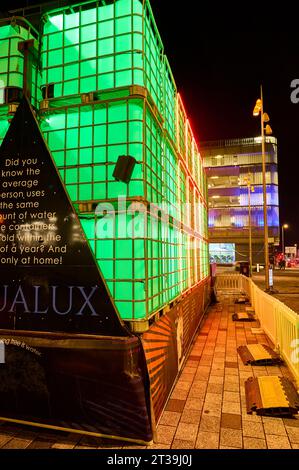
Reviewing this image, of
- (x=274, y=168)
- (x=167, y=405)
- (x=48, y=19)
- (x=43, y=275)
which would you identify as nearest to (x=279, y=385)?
(x=167, y=405)

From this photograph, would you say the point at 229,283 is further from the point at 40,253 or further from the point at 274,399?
the point at 40,253

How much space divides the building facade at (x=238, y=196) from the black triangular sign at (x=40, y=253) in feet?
160

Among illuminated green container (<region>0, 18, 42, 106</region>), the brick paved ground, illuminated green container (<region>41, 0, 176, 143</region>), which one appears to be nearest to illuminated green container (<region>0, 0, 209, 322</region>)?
illuminated green container (<region>41, 0, 176, 143</region>)

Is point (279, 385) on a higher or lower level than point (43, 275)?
lower

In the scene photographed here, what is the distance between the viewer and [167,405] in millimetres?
4727

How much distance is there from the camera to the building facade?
49844mm

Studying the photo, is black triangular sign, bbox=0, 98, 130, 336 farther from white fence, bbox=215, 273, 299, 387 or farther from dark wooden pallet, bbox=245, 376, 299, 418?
white fence, bbox=215, 273, 299, 387

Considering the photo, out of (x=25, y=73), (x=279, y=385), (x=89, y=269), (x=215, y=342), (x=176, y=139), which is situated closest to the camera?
(x=89, y=269)

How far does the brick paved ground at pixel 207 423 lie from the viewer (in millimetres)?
3635

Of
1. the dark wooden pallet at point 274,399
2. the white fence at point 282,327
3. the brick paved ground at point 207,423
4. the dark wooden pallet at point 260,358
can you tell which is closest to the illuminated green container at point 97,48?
the brick paved ground at point 207,423
